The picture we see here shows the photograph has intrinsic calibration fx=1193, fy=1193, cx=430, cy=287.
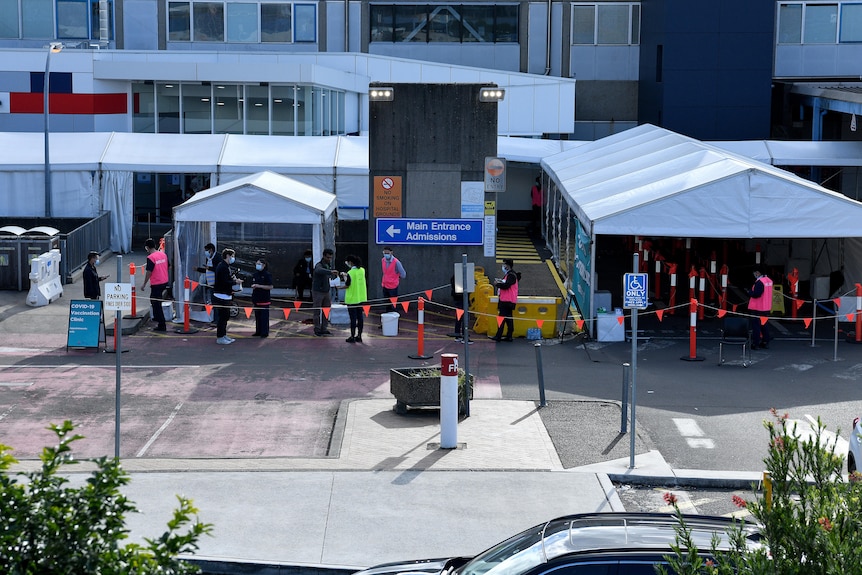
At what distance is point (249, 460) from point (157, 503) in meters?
2.09

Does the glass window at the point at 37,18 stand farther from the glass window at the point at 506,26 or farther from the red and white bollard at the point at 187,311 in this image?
the red and white bollard at the point at 187,311

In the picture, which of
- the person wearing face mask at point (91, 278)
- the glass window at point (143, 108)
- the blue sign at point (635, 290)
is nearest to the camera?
the blue sign at point (635, 290)

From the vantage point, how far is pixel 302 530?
12164 millimetres

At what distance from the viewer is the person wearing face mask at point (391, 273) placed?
79.9ft

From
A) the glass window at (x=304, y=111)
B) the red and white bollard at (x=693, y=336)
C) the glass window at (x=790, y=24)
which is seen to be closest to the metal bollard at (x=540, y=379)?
the red and white bollard at (x=693, y=336)

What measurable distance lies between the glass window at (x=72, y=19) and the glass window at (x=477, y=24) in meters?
15.7

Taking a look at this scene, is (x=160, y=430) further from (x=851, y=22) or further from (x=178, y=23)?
(x=851, y=22)

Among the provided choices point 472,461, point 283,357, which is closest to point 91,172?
point 283,357

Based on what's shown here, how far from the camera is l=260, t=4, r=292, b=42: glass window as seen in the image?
4997cm

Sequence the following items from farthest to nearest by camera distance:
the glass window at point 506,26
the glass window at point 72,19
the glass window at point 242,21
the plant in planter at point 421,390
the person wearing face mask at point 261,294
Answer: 1. the glass window at point 506,26
2. the glass window at point 242,21
3. the glass window at point 72,19
4. the person wearing face mask at point 261,294
5. the plant in planter at point 421,390

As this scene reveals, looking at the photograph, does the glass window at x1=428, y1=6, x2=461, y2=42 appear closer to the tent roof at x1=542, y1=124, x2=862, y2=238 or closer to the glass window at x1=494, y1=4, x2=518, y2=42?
the glass window at x1=494, y1=4, x2=518, y2=42

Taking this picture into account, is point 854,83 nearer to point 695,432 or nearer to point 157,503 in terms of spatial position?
point 695,432

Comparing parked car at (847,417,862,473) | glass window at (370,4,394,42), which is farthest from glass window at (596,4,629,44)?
parked car at (847,417,862,473)

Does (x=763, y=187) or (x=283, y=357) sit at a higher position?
(x=763, y=187)
